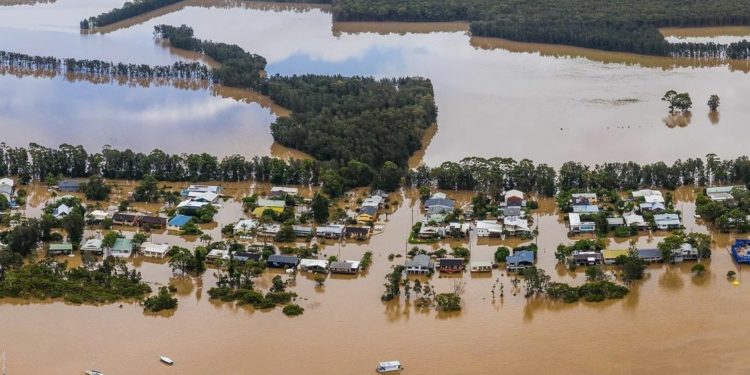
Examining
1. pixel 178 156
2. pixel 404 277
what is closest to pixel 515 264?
pixel 404 277

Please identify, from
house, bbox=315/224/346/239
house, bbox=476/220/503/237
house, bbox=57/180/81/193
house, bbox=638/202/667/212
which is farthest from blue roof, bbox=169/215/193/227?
house, bbox=638/202/667/212

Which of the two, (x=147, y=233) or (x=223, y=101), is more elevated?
(x=223, y=101)

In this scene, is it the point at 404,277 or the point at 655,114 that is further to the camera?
the point at 655,114

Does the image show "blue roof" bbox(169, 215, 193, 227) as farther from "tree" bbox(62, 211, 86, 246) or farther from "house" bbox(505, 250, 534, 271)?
"house" bbox(505, 250, 534, 271)

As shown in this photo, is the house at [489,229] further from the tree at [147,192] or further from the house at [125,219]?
the tree at [147,192]

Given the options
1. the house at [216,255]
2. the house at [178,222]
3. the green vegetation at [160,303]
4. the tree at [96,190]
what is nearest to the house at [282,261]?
the house at [216,255]

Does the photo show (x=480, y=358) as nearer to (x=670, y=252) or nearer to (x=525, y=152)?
(x=670, y=252)
